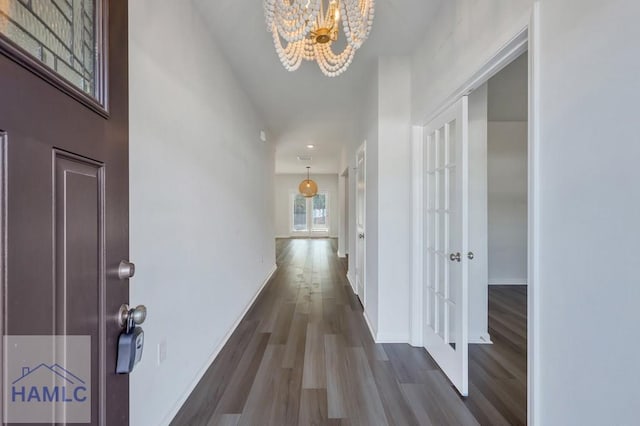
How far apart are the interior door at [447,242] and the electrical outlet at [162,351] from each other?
6.35 feet

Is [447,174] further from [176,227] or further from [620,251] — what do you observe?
[176,227]

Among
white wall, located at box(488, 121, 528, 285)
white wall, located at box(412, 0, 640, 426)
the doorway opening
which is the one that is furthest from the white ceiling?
white wall, located at box(488, 121, 528, 285)

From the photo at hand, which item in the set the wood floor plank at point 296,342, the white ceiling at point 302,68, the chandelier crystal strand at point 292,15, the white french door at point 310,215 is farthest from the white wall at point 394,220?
the white french door at point 310,215

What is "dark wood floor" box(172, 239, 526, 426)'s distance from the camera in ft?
6.06

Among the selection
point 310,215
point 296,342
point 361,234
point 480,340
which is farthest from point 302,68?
point 310,215

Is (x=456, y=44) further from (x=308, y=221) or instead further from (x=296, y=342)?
(x=308, y=221)

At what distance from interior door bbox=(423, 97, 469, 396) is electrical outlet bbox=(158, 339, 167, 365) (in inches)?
76.2

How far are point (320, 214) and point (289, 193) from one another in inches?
65.1

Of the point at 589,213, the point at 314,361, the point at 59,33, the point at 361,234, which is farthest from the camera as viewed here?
the point at 361,234

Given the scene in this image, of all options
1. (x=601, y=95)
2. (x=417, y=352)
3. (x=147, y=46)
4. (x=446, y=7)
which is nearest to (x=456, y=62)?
(x=446, y=7)

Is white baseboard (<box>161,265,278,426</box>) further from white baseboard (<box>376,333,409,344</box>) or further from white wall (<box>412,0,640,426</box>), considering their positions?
white wall (<box>412,0,640,426</box>)

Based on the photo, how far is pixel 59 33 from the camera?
0.68m

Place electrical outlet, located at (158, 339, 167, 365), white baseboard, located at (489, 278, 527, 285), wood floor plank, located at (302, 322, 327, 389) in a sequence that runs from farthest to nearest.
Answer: white baseboard, located at (489, 278, 527, 285), wood floor plank, located at (302, 322, 327, 389), electrical outlet, located at (158, 339, 167, 365)

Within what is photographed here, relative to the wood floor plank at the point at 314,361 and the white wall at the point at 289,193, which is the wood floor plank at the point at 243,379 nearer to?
the wood floor plank at the point at 314,361
